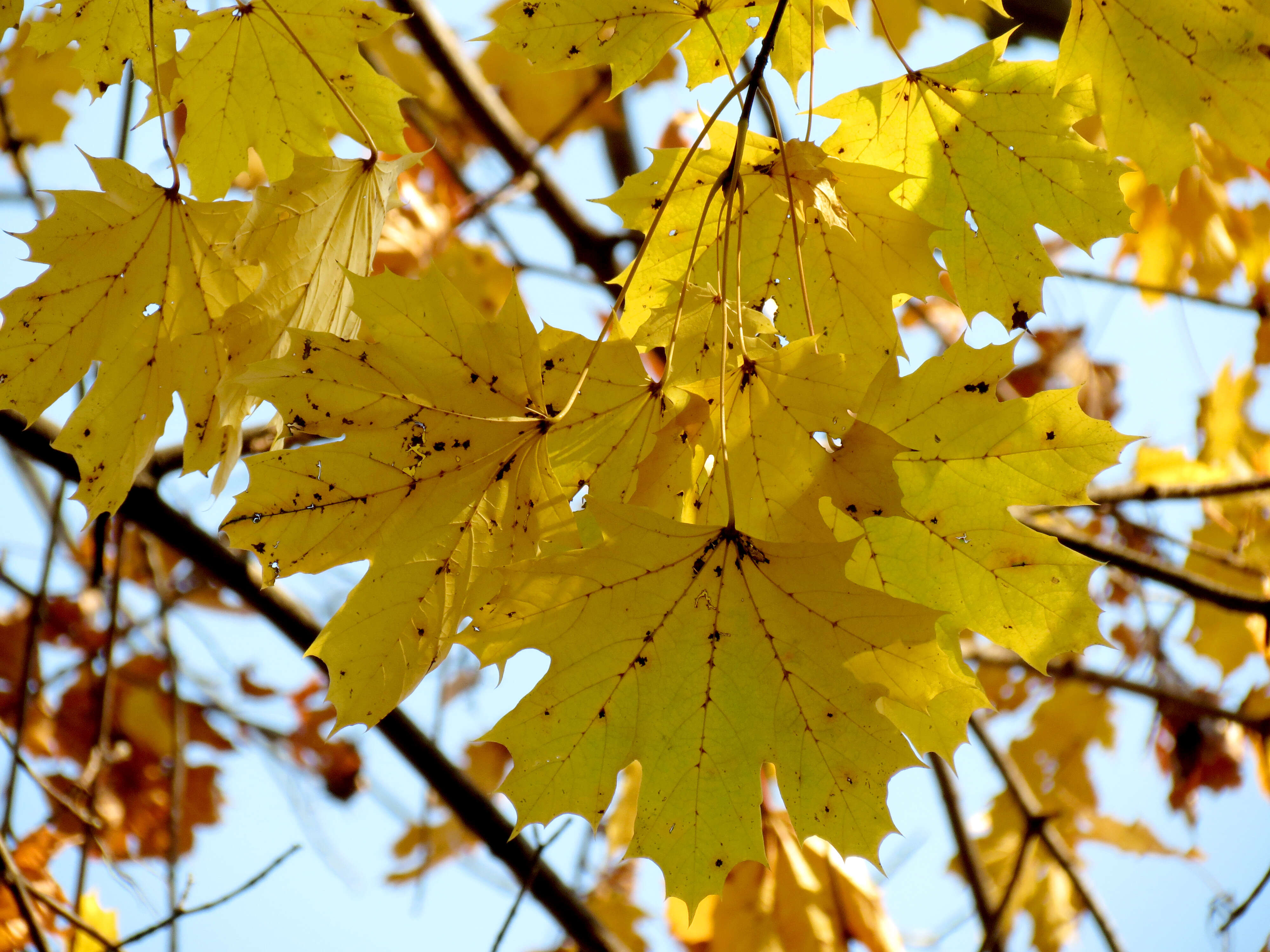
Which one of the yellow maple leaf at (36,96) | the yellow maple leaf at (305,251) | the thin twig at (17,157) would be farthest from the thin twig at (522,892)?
the yellow maple leaf at (36,96)

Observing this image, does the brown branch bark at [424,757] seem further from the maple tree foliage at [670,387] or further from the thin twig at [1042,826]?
the thin twig at [1042,826]

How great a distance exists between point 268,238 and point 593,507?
2.09 ft

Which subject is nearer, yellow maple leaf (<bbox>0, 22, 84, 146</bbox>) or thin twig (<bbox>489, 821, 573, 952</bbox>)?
thin twig (<bbox>489, 821, 573, 952</bbox>)

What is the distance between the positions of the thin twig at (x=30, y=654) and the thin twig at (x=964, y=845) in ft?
7.10

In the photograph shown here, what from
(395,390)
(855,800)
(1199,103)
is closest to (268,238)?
(395,390)

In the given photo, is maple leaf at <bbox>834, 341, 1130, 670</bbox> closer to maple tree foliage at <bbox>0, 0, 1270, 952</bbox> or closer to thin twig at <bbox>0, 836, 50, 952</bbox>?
maple tree foliage at <bbox>0, 0, 1270, 952</bbox>

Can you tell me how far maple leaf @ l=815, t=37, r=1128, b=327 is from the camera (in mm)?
1312

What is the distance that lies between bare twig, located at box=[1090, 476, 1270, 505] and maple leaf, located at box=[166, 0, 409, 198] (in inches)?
71.2

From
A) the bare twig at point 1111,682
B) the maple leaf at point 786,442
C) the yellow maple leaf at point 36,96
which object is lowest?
the bare twig at point 1111,682

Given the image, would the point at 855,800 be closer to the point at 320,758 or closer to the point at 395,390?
the point at 395,390

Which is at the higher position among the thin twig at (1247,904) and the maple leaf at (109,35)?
the maple leaf at (109,35)

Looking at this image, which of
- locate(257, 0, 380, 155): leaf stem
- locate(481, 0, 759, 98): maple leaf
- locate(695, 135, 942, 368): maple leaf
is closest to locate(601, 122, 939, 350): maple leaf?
locate(695, 135, 942, 368): maple leaf

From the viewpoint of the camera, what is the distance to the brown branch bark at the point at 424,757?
184cm

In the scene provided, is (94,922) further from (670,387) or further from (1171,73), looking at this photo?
(1171,73)
